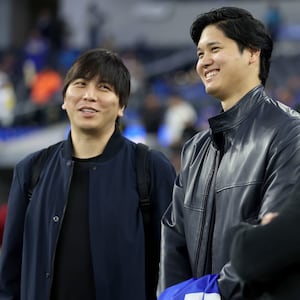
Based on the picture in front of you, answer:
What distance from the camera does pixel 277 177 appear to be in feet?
8.86

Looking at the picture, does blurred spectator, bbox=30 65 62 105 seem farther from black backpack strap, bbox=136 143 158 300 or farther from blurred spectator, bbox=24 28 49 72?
black backpack strap, bbox=136 143 158 300

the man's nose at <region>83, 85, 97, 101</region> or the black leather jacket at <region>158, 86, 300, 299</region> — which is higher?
the man's nose at <region>83, 85, 97, 101</region>

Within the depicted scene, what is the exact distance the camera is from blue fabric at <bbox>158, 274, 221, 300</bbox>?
2.73m

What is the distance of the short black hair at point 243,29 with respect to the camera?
296 centimetres

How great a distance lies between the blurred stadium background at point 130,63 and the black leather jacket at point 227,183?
14.5 feet

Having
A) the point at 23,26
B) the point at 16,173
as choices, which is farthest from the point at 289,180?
the point at 23,26

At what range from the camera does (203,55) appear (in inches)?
120

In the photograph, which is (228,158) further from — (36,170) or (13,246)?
(13,246)

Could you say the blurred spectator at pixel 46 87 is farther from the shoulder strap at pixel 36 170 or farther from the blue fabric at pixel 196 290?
the blue fabric at pixel 196 290

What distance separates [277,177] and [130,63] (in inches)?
535

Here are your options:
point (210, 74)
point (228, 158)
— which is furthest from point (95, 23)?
point (228, 158)

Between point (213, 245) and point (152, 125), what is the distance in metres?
9.52

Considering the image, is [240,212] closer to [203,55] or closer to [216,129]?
[216,129]

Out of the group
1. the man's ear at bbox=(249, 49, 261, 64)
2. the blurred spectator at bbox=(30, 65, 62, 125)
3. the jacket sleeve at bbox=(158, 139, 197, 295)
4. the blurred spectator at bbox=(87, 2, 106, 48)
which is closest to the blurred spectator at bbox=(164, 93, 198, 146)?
the blurred spectator at bbox=(30, 65, 62, 125)
